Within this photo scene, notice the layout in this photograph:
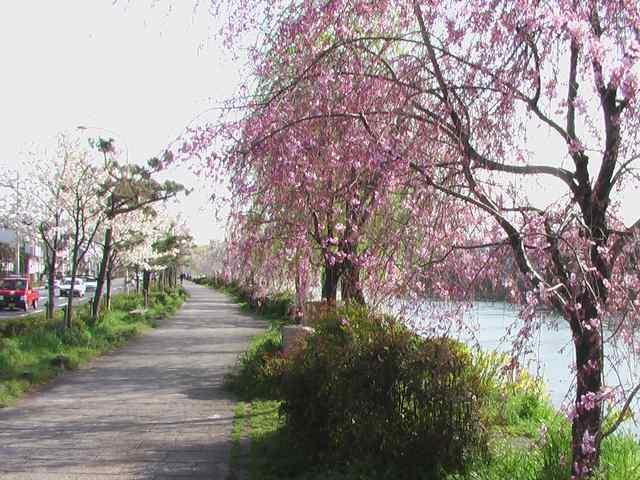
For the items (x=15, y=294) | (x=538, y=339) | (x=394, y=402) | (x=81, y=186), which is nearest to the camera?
(x=538, y=339)

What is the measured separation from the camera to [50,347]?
15625mm

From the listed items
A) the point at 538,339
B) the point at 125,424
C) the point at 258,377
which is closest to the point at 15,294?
the point at 258,377

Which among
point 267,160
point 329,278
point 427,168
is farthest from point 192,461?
point 329,278

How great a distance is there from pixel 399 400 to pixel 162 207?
2873cm

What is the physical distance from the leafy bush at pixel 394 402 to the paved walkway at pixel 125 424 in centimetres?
114

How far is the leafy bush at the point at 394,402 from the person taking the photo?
594 centimetres

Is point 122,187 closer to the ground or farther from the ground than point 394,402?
farther from the ground

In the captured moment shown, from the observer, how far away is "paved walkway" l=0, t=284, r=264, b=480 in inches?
286

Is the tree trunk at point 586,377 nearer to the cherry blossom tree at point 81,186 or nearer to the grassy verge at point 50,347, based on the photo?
the grassy verge at point 50,347

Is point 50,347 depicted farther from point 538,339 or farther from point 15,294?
point 15,294

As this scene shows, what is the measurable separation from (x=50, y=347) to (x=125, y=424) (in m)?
6.97

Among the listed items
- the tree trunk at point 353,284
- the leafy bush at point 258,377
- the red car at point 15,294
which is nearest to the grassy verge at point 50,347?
the leafy bush at point 258,377

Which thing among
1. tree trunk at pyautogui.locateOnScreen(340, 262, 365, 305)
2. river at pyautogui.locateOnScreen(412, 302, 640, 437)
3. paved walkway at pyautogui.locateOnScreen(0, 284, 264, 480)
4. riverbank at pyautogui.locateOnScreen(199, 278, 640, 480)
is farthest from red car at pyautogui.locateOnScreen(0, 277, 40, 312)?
river at pyautogui.locateOnScreen(412, 302, 640, 437)

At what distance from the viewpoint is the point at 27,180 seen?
70.8 ft
